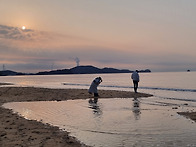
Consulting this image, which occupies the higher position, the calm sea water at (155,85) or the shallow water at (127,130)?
the shallow water at (127,130)

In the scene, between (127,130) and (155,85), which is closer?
(127,130)

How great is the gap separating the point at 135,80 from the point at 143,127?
15283mm

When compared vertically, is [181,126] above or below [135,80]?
below

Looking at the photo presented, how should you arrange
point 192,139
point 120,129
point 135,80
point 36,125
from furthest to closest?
point 135,80, point 36,125, point 120,129, point 192,139

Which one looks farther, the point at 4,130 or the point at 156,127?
the point at 156,127

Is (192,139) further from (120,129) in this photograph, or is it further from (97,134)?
(97,134)

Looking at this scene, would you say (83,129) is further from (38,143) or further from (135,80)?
(135,80)

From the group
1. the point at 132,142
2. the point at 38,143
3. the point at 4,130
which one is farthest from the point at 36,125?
the point at 132,142

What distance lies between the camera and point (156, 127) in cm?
852

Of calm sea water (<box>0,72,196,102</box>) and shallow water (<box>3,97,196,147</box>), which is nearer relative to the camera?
shallow water (<box>3,97,196,147</box>)

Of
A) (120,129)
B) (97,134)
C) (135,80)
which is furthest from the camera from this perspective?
(135,80)

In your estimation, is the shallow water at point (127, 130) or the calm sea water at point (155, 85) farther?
the calm sea water at point (155, 85)

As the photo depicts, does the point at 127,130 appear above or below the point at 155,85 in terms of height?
above

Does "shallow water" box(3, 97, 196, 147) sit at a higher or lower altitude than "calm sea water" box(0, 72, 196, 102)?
higher
